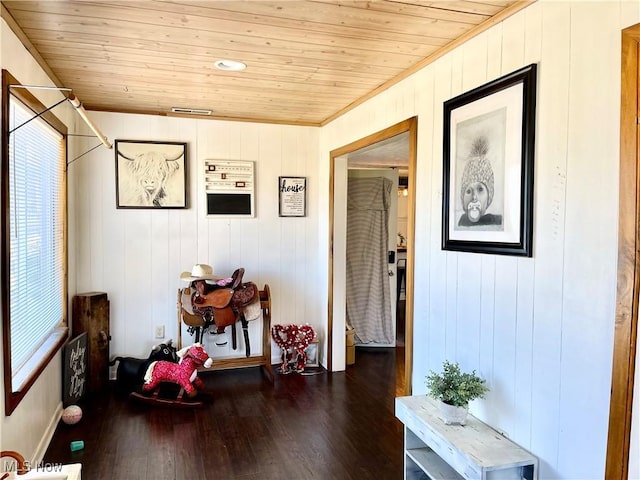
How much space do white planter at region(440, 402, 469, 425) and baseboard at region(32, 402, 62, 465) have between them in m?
2.29

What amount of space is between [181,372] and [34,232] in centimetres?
153

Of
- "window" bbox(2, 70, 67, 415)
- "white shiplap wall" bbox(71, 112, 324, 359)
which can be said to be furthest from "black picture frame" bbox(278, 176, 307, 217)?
"window" bbox(2, 70, 67, 415)

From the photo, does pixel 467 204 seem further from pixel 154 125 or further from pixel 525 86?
pixel 154 125

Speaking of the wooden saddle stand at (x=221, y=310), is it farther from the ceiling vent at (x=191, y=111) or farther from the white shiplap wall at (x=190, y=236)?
the ceiling vent at (x=191, y=111)

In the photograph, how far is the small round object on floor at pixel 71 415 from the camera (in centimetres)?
311

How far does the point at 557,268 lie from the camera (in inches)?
70.3

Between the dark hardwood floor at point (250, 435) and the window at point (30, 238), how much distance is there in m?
0.66

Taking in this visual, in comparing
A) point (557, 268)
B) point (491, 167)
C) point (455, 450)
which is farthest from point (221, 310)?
point (557, 268)

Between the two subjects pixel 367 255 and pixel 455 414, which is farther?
pixel 367 255

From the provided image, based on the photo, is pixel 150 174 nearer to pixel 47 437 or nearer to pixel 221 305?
pixel 221 305

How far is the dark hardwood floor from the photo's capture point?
8.59 feet

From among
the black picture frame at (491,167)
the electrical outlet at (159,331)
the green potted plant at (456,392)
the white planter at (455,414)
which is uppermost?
the black picture frame at (491,167)

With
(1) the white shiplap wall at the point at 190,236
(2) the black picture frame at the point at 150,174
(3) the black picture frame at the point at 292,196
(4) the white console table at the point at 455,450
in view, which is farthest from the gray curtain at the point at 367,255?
(4) the white console table at the point at 455,450

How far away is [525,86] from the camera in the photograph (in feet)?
6.32
